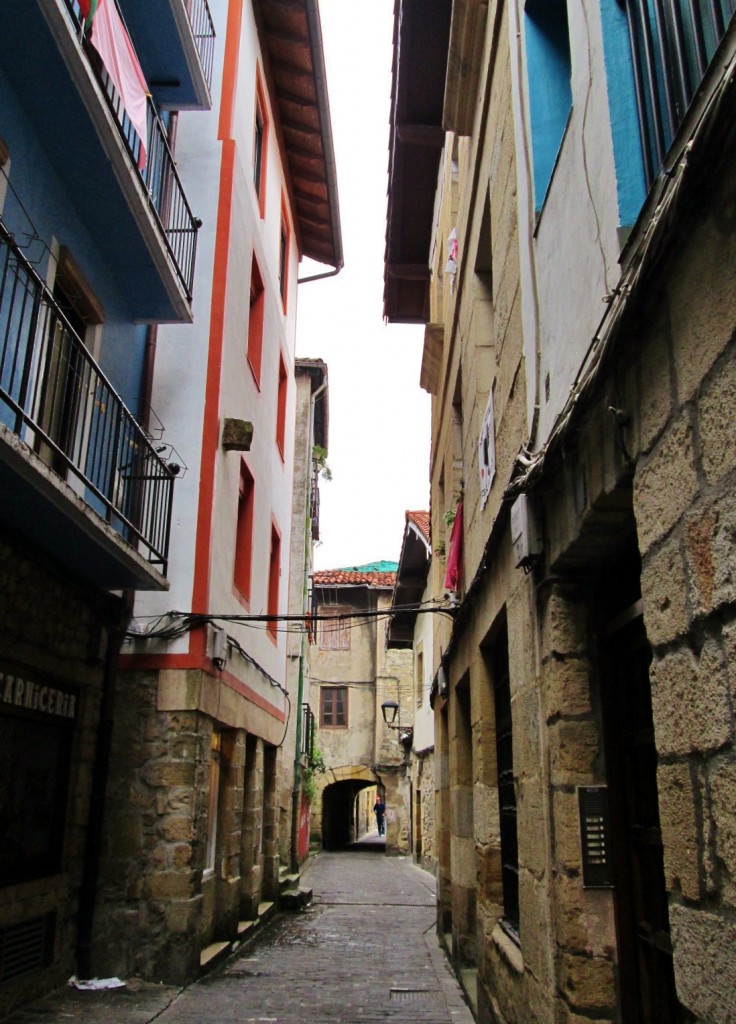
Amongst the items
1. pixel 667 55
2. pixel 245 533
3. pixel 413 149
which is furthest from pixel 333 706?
pixel 667 55

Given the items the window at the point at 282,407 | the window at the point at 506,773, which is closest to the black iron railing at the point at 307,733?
the window at the point at 282,407

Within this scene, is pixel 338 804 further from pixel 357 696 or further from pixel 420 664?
pixel 420 664

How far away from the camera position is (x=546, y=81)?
461 centimetres

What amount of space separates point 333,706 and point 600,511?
2630 centimetres

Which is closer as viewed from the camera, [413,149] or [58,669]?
[58,669]

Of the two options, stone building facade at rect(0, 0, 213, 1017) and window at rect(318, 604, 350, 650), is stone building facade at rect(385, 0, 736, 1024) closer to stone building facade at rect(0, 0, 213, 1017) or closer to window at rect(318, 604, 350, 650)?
stone building facade at rect(0, 0, 213, 1017)

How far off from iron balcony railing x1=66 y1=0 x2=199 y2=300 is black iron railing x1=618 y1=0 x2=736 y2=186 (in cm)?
496

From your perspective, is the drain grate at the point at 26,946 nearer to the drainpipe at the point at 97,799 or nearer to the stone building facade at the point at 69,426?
the stone building facade at the point at 69,426

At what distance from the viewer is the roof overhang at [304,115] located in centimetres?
1230

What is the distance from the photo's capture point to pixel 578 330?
3627mm

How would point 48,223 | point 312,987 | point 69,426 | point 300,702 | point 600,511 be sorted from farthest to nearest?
point 300,702
point 312,987
point 48,223
point 69,426
point 600,511

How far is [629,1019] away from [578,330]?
2.77 meters

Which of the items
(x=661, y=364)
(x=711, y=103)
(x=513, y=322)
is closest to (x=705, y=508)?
(x=661, y=364)

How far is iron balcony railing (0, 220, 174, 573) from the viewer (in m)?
5.27
